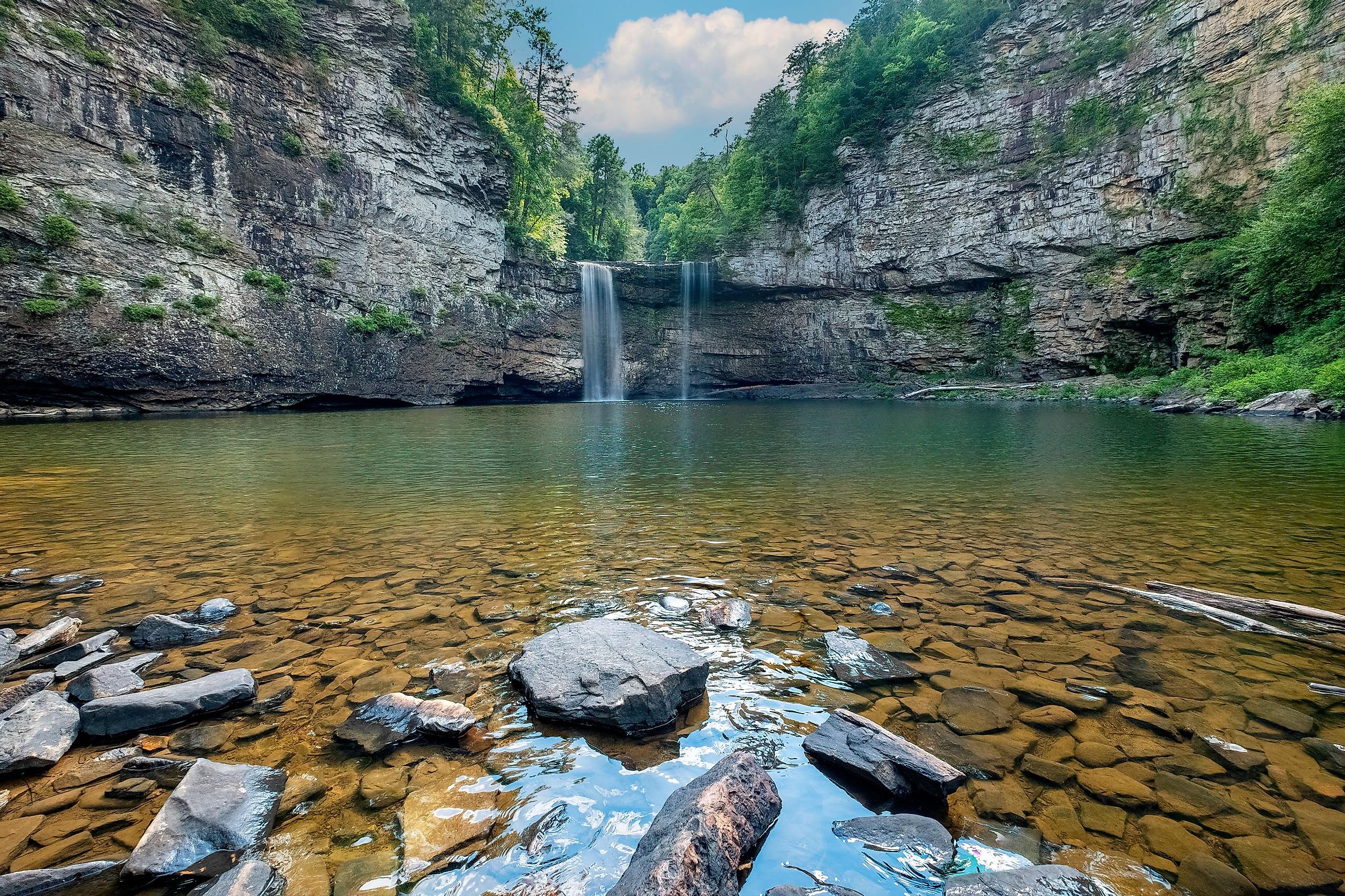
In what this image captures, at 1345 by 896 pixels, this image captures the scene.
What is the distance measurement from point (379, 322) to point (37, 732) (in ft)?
92.1

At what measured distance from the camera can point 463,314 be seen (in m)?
29.8

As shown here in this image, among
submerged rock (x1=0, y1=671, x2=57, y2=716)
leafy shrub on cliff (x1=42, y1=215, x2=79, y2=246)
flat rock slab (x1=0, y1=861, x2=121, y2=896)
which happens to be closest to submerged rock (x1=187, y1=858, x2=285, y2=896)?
flat rock slab (x1=0, y1=861, x2=121, y2=896)

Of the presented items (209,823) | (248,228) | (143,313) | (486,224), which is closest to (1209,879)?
(209,823)

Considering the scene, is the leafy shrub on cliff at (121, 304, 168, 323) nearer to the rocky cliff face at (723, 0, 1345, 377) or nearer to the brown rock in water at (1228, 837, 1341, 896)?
the rocky cliff face at (723, 0, 1345, 377)

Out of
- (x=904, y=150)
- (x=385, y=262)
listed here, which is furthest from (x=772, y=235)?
(x=385, y=262)

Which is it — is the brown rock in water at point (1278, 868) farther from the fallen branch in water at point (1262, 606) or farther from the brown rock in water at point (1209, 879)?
the fallen branch in water at point (1262, 606)

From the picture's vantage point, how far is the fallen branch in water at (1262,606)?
320 cm

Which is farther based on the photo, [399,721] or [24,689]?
[24,689]

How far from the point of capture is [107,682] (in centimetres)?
265

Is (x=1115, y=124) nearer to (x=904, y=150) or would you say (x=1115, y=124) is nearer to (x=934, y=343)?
(x=904, y=150)

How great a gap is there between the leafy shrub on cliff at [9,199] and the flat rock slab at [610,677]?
2610cm

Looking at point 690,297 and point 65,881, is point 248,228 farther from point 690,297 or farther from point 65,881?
point 65,881

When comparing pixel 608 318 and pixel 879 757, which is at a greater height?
pixel 608 318

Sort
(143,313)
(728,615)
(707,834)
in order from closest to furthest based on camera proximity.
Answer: (707,834) < (728,615) < (143,313)
